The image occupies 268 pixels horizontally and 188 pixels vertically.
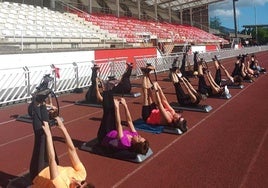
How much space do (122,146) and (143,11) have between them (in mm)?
39992

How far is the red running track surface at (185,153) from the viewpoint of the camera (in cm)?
532

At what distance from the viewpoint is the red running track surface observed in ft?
17.5

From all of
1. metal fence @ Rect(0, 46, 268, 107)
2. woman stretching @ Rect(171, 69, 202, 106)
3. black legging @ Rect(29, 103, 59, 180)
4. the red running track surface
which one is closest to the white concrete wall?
metal fence @ Rect(0, 46, 268, 107)

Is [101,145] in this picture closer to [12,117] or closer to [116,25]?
[12,117]

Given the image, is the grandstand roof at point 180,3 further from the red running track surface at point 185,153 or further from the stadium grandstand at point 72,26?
the red running track surface at point 185,153

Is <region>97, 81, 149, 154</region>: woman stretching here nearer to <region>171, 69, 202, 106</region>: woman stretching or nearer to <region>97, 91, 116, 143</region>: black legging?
<region>97, 91, 116, 143</region>: black legging

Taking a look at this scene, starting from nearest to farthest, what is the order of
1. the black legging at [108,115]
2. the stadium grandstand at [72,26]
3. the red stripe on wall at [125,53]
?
the black legging at [108,115]
the stadium grandstand at [72,26]
the red stripe on wall at [125,53]

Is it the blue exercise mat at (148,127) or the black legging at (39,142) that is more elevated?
the black legging at (39,142)

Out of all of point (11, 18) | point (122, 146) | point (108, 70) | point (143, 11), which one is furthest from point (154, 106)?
point (143, 11)

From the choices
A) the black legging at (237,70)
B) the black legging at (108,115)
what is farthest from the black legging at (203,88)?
the black legging at (108,115)

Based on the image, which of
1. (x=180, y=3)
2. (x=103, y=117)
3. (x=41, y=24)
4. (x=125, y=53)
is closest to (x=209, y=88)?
(x=103, y=117)

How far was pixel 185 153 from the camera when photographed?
6.48 m

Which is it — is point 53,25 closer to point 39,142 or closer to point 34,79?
point 34,79

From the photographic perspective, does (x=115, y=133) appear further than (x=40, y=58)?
No
